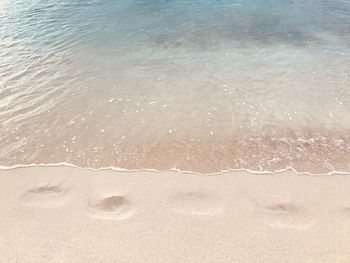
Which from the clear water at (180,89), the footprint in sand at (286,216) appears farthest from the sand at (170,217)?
the clear water at (180,89)

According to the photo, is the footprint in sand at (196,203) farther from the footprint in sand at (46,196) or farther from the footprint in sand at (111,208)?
the footprint in sand at (46,196)

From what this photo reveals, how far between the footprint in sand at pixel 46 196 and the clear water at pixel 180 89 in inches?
24.0

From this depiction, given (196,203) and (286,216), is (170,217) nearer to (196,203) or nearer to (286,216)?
(196,203)

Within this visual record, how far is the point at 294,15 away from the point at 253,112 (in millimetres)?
5915

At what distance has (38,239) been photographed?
3.58 m

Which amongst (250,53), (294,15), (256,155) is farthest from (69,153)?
(294,15)

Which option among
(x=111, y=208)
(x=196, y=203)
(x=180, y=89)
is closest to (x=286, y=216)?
(x=196, y=203)

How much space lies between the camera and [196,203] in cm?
401

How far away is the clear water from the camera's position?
498 centimetres

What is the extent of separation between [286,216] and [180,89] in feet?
11.2

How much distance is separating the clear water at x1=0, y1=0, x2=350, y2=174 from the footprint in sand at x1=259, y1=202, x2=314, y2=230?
0.78 metres

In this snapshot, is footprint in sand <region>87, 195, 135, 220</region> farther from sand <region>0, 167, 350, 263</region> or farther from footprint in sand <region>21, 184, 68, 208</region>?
footprint in sand <region>21, 184, 68, 208</region>

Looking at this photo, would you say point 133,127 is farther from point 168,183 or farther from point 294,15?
point 294,15

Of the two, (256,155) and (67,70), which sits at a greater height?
(67,70)
